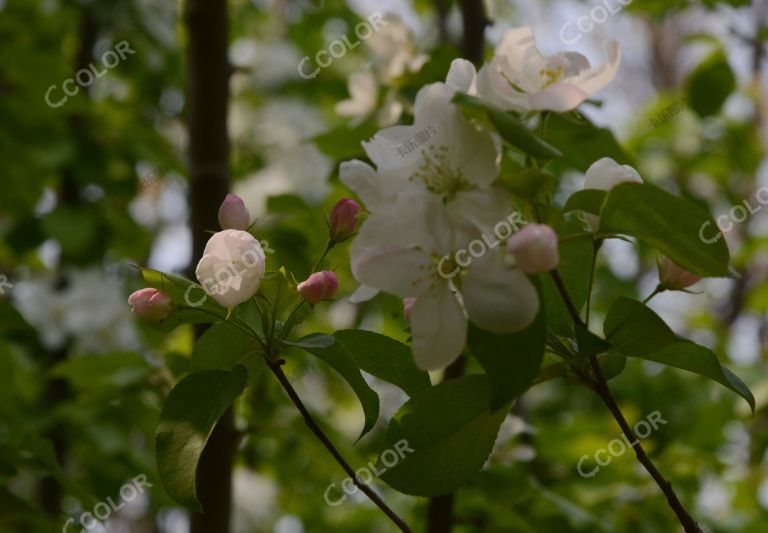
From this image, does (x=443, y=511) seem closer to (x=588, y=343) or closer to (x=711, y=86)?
(x=588, y=343)

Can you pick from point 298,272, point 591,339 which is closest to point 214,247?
point 591,339

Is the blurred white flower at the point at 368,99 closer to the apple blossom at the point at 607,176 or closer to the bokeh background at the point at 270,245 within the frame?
the bokeh background at the point at 270,245

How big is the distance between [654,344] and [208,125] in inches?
45.0

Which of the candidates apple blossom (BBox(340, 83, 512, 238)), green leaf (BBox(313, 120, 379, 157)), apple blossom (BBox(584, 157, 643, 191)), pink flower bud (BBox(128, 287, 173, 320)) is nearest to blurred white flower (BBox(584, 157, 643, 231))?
apple blossom (BBox(584, 157, 643, 191))

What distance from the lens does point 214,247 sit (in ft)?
2.46

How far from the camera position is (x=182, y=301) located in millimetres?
789

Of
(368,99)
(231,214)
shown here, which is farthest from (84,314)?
(231,214)

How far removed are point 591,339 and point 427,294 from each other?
0.41ft

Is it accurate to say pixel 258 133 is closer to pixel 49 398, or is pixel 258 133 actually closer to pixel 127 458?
pixel 49 398

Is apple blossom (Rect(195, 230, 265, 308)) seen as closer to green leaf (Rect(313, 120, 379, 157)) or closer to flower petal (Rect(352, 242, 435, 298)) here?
flower petal (Rect(352, 242, 435, 298))

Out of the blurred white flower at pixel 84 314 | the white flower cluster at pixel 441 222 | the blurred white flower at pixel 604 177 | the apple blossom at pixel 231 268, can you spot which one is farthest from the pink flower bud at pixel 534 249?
the blurred white flower at pixel 84 314

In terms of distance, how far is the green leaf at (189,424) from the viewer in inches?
28.5

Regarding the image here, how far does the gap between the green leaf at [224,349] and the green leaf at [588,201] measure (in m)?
0.28

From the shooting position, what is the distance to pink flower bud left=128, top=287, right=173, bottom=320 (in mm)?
758
